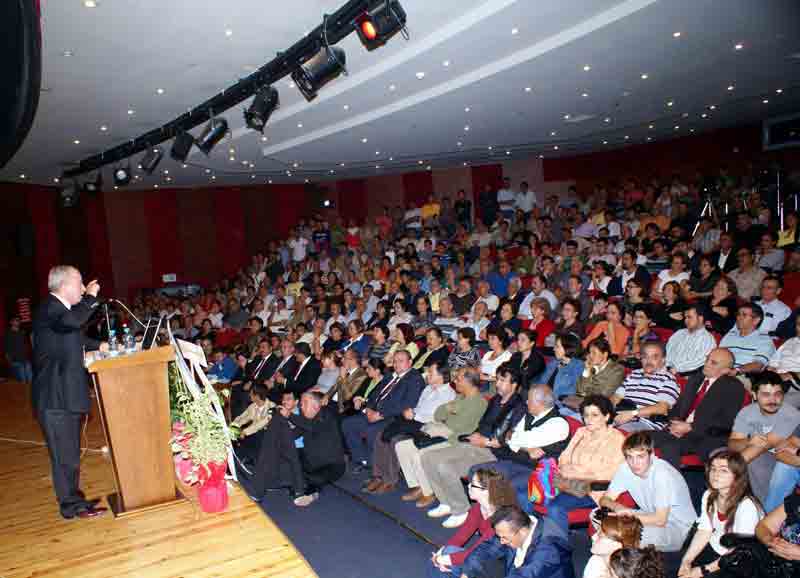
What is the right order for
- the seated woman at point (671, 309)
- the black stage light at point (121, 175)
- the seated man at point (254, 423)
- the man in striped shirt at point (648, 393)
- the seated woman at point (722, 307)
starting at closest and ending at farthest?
the man in striped shirt at point (648, 393) → the seated woman at point (722, 307) → the seated woman at point (671, 309) → the seated man at point (254, 423) → the black stage light at point (121, 175)

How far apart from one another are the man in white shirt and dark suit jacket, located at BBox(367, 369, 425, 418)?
284 cm

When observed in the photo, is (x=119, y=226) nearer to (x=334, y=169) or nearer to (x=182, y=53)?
(x=334, y=169)

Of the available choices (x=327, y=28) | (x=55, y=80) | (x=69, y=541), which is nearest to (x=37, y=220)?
(x=55, y=80)

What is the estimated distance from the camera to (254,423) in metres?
6.16

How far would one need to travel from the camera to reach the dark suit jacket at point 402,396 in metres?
5.41

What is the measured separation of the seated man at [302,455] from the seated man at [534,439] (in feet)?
4.82

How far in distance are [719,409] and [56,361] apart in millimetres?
3739

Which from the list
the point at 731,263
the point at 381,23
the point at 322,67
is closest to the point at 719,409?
the point at 381,23

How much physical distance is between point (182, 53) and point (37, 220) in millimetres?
8566

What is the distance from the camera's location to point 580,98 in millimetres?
8281

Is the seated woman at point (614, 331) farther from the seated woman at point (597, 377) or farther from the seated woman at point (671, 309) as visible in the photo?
the seated woman at point (597, 377)

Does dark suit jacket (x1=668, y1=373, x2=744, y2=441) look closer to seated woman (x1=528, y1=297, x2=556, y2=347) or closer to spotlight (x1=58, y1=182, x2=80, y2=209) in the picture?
seated woman (x1=528, y1=297, x2=556, y2=347)

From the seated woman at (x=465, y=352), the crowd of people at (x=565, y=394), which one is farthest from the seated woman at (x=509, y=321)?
the seated woman at (x=465, y=352)

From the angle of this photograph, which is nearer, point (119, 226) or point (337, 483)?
point (337, 483)
